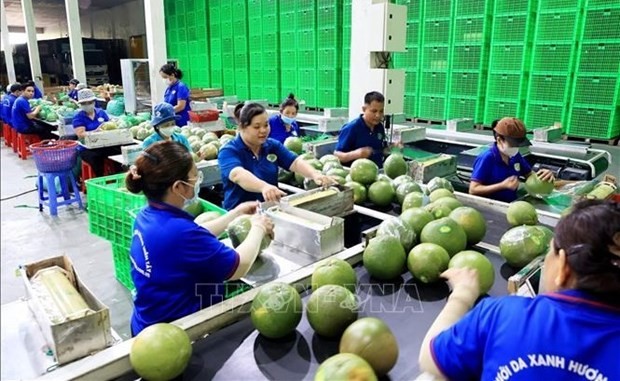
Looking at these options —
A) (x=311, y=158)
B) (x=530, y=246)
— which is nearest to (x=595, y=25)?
(x=311, y=158)

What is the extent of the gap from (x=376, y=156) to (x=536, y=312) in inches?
122

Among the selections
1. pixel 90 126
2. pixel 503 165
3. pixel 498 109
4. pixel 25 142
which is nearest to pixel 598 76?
pixel 498 109

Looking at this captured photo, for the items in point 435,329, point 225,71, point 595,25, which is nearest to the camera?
point 435,329

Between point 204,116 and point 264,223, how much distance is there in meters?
4.09

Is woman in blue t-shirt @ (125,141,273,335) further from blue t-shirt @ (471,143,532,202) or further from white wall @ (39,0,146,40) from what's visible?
white wall @ (39,0,146,40)

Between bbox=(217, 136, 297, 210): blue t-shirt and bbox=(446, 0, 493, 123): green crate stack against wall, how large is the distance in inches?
217

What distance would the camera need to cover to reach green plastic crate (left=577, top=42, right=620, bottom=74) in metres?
6.04

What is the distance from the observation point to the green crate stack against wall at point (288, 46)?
9.99 m

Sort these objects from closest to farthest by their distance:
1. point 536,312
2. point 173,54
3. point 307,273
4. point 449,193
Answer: point 536,312 < point 307,273 < point 449,193 < point 173,54

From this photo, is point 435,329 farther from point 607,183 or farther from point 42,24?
point 42,24

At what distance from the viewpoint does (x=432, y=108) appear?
805 cm

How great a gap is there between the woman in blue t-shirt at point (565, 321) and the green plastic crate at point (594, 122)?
6392 millimetres

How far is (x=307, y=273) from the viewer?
1758 mm

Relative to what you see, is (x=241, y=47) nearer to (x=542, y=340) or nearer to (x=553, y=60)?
(x=553, y=60)
